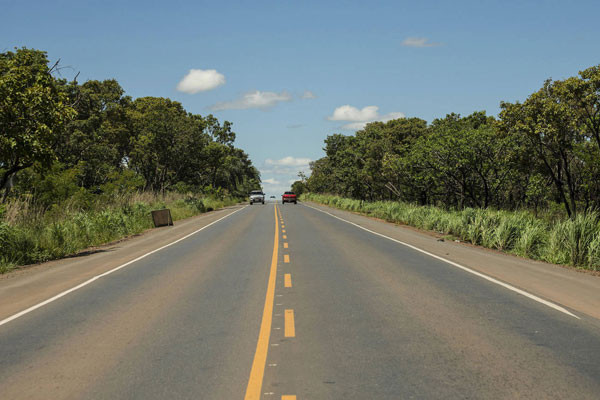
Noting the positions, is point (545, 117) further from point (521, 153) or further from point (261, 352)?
point (261, 352)

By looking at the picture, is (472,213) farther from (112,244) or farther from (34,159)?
(34,159)

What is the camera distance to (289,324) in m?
6.55

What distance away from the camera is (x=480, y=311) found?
7184 mm

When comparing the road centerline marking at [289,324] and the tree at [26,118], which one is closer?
the road centerline marking at [289,324]

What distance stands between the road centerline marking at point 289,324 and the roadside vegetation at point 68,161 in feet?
30.3

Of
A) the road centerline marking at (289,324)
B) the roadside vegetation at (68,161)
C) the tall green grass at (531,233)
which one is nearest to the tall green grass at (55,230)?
the roadside vegetation at (68,161)

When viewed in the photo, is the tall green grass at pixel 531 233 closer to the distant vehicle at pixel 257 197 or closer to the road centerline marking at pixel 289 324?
the road centerline marking at pixel 289 324

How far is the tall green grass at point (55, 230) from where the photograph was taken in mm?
13523

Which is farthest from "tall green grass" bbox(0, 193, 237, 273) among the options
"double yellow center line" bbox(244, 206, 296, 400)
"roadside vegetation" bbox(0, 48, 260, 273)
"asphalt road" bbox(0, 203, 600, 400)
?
"double yellow center line" bbox(244, 206, 296, 400)

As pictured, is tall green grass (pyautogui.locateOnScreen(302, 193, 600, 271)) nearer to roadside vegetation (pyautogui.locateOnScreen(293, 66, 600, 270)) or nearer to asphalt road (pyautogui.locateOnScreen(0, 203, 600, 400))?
roadside vegetation (pyautogui.locateOnScreen(293, 66, 600, 270))

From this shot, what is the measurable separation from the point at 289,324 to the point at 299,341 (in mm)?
782

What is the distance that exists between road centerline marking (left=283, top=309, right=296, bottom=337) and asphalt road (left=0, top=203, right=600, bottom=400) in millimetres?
24

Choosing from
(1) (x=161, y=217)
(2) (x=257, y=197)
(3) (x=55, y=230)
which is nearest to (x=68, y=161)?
(1) (x=161, y=217)

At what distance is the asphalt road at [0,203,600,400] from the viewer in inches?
174
